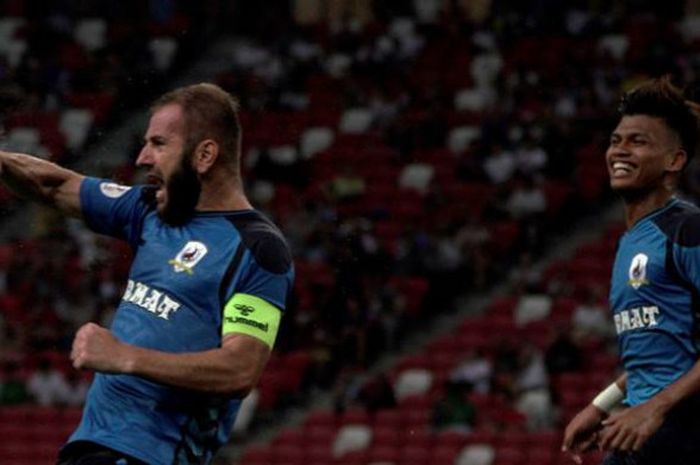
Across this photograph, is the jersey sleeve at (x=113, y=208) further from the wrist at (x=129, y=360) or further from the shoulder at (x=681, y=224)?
the shoulder at (x=681, y=224)

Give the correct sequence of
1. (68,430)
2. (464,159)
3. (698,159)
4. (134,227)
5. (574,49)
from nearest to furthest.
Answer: (134,227) → (68,430) → (698,159) → (464,159) → (574,49)

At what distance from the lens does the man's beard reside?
5.42m

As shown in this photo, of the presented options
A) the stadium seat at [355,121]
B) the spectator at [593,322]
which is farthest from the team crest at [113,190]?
the stadium seat at [355,121]

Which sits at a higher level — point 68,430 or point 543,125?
point 543,125

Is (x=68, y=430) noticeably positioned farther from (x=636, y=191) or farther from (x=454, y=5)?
(x=636, y=191)

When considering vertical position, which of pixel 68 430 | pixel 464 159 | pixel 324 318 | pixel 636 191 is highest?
pixel 636 191

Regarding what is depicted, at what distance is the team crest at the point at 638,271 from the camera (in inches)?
228

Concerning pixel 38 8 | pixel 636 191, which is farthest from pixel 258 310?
pixel 38 8

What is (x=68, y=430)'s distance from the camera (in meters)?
16.3

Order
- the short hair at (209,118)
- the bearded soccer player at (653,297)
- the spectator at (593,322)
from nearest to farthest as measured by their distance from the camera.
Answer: the short hair at (209,118) < the bearded soccer player at (653,297) < the spectator at (593,322)

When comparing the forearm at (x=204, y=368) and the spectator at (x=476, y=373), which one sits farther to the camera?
the spectator at (x=476, y=373)

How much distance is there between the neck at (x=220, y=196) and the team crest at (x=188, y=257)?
0.48 ft

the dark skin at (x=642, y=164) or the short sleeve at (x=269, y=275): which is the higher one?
the dark skin at (x=642, y=164)

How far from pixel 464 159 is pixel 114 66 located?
17.2ft
